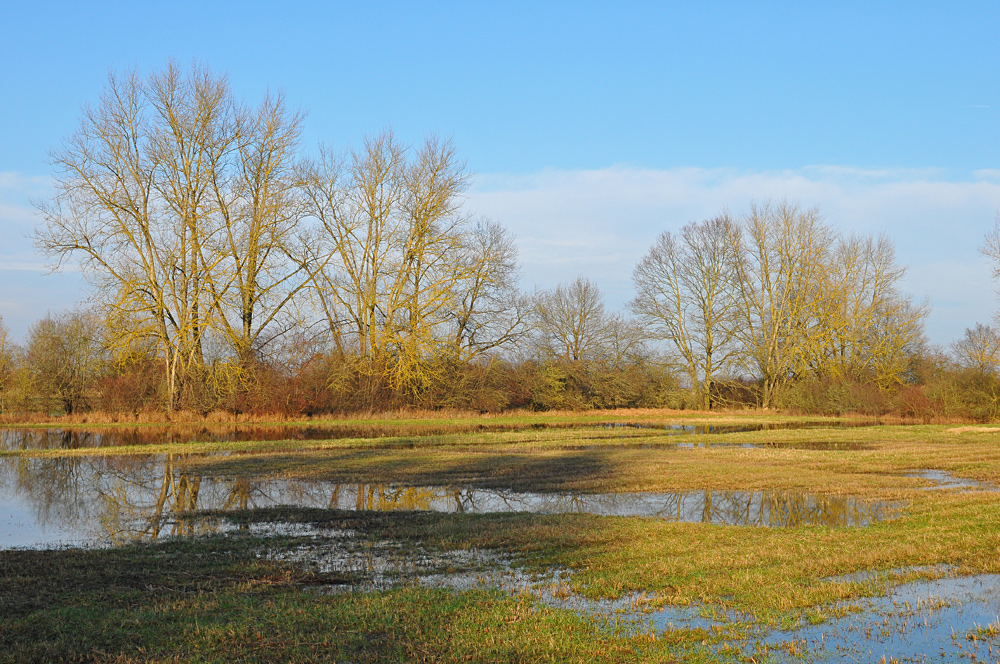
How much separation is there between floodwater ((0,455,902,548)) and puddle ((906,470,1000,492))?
8.84ft

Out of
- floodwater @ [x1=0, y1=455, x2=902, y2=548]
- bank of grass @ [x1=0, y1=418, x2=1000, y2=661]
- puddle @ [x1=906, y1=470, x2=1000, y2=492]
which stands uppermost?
bank of grass @ [x1=0, y1=418, x2=1000, y2=661]

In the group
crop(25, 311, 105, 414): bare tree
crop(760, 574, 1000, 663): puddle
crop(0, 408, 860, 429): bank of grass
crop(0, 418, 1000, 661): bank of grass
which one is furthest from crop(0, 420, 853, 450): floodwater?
crop(760, 574, 1000, 663): puddle

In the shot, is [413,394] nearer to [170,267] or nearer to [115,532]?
[170,267]

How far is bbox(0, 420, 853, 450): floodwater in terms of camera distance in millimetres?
28578

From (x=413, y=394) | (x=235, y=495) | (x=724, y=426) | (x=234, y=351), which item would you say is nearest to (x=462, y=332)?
(x=413, y=394)

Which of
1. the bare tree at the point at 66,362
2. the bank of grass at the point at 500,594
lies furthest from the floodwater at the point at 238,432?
the bank of grass at the point at 500,594

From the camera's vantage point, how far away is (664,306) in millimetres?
51438

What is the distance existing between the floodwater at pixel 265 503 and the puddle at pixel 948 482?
269 centimetres

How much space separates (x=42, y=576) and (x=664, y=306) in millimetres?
46781

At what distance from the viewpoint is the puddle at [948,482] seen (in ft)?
46.9

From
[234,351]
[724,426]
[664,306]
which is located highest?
[664,306]

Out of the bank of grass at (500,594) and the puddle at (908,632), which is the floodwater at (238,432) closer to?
the bank of grass at (500,594)

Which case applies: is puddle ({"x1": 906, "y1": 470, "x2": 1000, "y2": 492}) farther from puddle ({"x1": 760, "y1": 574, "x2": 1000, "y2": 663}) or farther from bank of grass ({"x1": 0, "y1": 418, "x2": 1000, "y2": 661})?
puddle ({"x1": 760, "y1": 574, "x2": 1000, "y2": 663})

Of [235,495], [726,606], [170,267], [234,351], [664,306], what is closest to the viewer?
[726,606]
